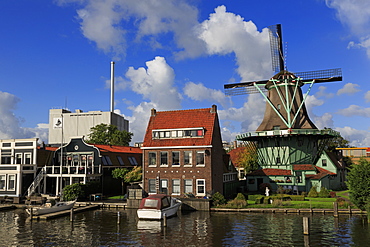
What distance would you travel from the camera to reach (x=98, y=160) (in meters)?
50.4

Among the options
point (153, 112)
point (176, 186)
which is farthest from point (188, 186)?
point (153, 112)

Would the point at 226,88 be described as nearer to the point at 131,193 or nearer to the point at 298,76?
the point at 298,76

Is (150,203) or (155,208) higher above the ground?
(150,203)

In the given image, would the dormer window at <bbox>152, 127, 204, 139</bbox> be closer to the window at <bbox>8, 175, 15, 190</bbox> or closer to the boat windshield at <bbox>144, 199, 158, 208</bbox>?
the boat windshield at <bbox>144, 199, 158, 208</bbox>

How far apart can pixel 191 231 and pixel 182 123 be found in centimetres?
1999

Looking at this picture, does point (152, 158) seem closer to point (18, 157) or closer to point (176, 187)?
point (176, 187)

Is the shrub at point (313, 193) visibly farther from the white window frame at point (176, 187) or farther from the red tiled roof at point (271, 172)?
the white window frame at point (176, 187)

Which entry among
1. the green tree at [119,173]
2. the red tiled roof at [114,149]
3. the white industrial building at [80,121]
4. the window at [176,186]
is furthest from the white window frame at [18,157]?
the white industrial building at [80,121]

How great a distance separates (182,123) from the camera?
4616 cm

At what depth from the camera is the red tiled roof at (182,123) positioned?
44.0 m

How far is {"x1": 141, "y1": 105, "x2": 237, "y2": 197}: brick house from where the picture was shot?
42.9 metres

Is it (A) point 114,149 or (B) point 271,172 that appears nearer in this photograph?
(B) point 271,172

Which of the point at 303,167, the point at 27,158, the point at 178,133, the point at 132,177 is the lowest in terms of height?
the point at 132,177

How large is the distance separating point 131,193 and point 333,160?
3675cm
